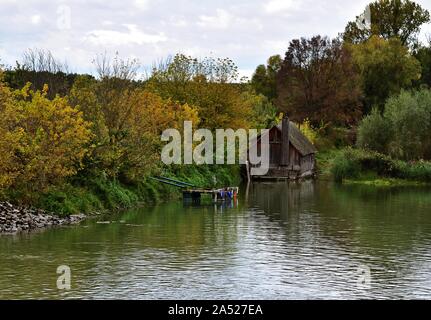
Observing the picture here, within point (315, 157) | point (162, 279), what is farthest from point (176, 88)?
point (162, 279)

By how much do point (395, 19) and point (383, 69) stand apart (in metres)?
15.3

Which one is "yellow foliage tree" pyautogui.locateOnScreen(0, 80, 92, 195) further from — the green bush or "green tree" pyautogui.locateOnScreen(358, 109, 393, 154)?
"green tree" pyautogui.locateOnScreen(358, 109, 393, 154)

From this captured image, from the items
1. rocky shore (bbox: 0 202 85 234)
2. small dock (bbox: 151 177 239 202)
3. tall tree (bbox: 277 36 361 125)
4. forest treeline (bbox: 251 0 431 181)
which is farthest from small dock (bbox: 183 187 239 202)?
tall tree (bbox: 277 36 361 125)

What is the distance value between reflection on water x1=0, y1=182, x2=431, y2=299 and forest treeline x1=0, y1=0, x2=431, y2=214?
11.0 ft

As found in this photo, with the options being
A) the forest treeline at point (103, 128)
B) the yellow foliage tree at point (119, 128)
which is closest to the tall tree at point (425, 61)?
the forest treeline at point (103, 128)

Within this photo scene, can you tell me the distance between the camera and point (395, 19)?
111m

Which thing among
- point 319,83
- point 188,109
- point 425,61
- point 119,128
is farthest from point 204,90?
point 425,61

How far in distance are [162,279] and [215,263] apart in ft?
10.8

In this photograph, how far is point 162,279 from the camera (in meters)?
23.3

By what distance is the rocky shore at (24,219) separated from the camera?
108ft

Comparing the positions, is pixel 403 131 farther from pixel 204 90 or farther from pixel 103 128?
pixel 103 128

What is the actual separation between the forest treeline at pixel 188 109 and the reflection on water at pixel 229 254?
132 inches

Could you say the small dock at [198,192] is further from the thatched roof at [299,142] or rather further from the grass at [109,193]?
the thatched roof at [299,142]
